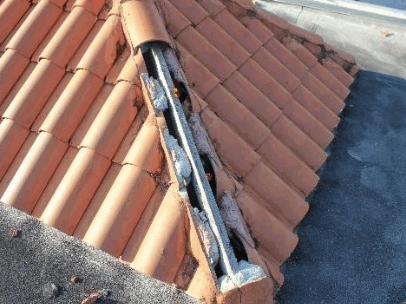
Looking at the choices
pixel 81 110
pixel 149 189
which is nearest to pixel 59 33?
pixel 81 110

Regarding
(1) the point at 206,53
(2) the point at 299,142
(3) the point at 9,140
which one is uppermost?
(1) the point at 206,53

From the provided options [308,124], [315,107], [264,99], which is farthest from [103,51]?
[315,107]

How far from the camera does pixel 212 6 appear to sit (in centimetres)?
573

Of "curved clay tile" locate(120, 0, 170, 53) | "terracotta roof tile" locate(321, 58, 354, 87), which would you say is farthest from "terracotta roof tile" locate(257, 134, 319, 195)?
"terracotta roof tile" locate(321, 58, 354, 87)

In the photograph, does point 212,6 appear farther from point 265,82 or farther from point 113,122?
point 113,122

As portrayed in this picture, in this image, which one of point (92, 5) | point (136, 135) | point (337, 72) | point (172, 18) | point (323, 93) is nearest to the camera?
point (136, 135)

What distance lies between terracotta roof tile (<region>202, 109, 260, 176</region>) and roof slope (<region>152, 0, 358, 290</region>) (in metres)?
0.01

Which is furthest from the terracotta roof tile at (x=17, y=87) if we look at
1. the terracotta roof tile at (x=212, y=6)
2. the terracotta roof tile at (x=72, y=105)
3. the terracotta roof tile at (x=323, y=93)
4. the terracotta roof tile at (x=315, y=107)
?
the terracotta roof tile at (x=323, y=93)

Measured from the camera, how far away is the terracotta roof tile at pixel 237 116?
4.63 metres

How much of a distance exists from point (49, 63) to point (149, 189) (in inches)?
74.9

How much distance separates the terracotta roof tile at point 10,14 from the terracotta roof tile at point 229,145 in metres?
2.66

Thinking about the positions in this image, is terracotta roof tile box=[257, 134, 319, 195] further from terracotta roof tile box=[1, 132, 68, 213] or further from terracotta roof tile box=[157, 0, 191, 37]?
terracotta roof tile box=[1, 132, 68, 213]

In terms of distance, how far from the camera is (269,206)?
4387 mm

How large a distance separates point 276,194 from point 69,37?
2.94 metres
